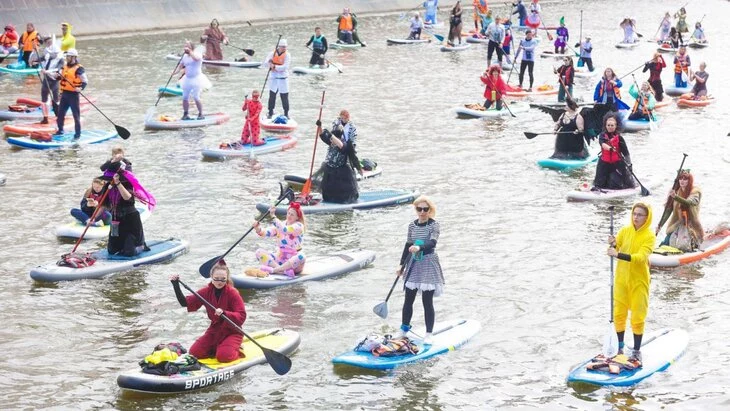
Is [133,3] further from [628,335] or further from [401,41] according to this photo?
[628,335]

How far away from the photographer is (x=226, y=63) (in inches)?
1747

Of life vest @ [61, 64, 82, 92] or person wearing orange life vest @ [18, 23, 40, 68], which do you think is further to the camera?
person wearing orange life vest @ [18, 23, 40, 68]

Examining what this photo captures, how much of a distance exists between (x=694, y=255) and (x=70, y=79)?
15092 mm

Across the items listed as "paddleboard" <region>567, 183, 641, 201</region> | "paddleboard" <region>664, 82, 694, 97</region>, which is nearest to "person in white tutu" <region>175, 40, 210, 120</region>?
"paddleboard" <region>567, 183, 641, 201</region>

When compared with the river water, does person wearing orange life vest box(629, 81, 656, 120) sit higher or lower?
higher

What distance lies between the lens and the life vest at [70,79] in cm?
2869

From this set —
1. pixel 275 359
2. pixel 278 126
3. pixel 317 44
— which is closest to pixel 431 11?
pixel 317 44

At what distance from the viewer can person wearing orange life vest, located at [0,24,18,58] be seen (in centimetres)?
4369

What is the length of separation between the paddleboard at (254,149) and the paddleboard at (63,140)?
304 centimetres

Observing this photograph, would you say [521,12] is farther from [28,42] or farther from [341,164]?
[341,164]

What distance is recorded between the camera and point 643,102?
3338 cm

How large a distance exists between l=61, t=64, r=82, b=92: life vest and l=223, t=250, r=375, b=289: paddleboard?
34.4ft

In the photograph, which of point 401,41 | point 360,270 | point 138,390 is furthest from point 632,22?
point 138,390

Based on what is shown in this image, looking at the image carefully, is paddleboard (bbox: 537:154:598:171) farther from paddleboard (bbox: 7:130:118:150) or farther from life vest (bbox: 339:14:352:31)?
life vest (bbox: 339:14:352:31)
